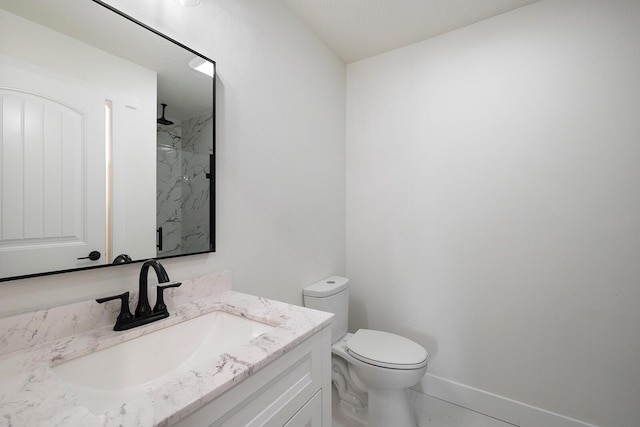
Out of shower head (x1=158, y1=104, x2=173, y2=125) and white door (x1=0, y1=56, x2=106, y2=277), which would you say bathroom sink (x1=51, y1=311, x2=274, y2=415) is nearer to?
white door (x1=0, y1=56, x2=106, y2=277)

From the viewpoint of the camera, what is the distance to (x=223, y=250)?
1216mm

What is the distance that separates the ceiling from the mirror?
913mm

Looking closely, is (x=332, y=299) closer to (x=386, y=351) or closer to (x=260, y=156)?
(x=386, y=351)

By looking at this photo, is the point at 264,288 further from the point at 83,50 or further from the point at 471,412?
the point at 471,412

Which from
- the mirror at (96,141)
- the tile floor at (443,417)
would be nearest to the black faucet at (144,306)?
the mirror at (96,141)

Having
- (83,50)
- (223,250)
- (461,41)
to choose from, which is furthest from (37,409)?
(461,41)

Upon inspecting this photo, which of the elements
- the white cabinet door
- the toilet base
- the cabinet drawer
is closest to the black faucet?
the cabinet drawer

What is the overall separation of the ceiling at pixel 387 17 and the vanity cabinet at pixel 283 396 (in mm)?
1743

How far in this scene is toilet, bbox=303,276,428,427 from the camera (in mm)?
1385

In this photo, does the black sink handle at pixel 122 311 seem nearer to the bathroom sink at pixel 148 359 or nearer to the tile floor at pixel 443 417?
the bathroom sink at pixel 148 359

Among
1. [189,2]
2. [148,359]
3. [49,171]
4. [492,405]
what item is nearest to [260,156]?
[189,2]

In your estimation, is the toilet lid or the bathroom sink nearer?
the bathroom sink

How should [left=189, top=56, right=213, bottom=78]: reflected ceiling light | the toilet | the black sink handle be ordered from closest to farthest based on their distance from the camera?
the black sink handle → [left=189, top=56, right=213, bottom=78]: reflected ceiling light → the toilet

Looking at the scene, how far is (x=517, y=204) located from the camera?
162 centimetres
